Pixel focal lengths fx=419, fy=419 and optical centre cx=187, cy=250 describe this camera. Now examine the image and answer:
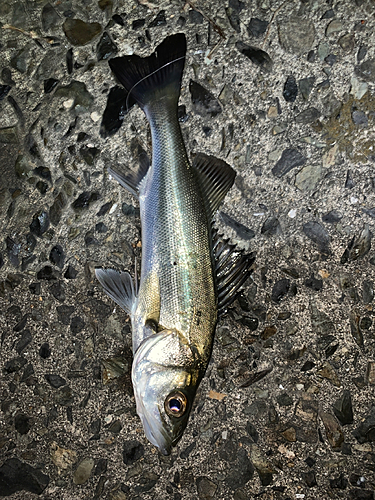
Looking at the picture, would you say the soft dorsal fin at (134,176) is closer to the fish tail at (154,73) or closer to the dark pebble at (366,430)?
the fish tail at (154,73)

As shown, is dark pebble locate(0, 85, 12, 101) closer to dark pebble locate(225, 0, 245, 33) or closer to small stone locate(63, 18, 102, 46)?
small stone locate(63, 18, 102, 46)

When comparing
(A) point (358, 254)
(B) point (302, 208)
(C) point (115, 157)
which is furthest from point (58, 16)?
(A) point (358, 254)

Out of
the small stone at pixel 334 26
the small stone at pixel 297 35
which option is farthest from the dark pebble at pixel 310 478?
the small stone at pixel 334 26

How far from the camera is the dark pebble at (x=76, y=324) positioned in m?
2.48

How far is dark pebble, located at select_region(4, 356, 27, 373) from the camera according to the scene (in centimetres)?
251

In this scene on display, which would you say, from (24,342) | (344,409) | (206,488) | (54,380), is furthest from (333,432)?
(24,342)

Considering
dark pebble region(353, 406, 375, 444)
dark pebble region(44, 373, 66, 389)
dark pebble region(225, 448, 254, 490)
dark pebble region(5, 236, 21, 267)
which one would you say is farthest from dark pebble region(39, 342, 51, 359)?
dark pebble region(353, 406, 375, 444)

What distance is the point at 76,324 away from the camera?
97.9 inches

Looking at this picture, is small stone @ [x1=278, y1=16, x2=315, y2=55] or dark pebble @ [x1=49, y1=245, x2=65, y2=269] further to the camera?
dark pebble @ [x1=49, y1=245, x2=65, y2=269]

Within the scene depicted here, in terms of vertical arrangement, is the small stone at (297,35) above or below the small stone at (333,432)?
above

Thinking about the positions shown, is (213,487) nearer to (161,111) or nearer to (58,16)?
(161,111)

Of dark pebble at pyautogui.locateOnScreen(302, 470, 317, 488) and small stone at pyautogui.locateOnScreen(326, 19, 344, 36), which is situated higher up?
small stone at pyautogui.locateOnScreen(326, 19, 344, 36)

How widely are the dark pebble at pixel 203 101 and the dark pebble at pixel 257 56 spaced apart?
1.02ft

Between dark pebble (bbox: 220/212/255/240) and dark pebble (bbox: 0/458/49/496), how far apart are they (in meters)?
1.79
